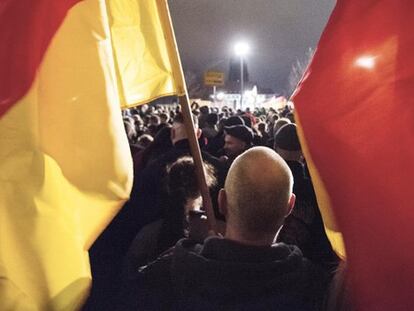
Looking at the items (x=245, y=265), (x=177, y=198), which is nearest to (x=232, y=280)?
(x=245, y=265)

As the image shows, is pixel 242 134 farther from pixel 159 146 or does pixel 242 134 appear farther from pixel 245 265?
pixel 245 265

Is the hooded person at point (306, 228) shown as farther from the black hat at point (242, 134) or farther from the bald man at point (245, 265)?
the black hat at point (242, 134)

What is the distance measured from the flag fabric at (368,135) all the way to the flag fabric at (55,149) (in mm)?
922

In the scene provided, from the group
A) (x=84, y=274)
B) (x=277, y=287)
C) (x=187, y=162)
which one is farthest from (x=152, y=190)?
(x=277, y=287)

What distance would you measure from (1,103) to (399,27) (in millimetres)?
1803

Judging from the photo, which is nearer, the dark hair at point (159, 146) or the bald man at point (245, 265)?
the bald man at point (245, 265)

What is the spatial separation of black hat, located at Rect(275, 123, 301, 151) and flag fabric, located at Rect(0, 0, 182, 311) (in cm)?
203

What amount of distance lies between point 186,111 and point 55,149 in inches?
36.0

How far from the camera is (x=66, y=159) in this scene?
95.7 inches

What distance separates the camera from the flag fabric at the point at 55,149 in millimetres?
2146

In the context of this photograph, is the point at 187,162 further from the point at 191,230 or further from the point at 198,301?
the point at 198,301

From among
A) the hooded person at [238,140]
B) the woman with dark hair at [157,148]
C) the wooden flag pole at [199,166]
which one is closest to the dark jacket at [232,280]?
the wooden flag pole at [199,166]

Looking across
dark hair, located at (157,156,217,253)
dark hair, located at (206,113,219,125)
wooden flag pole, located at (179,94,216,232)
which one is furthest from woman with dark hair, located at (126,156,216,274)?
dark hair, located at (206,113,219,125)

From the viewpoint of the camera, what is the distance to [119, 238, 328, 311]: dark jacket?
80.0 inches
